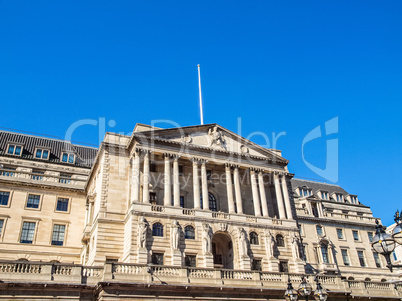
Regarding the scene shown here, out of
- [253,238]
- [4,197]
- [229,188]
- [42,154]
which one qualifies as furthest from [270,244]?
[42,154]

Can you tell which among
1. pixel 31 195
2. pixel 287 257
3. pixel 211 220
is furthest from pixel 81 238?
pixel 287 257

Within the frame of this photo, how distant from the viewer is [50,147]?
6209 centimetres

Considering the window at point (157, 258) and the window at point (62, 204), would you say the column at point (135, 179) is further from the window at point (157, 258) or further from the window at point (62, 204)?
the window at point (62, 204)

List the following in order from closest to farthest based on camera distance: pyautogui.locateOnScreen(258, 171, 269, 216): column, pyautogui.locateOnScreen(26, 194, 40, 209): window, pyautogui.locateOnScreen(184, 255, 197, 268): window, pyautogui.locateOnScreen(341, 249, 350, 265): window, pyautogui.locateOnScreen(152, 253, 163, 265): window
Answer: pyautogui.locateOnScreen(152, 253, 163, 265): window, pyautogui.locateOnScreen(184, 255, 197, 268): window, pyautogui.locateOnScreen(258, 171, 269, 216): column, pyautogui.locateOnScreen(26, 194, 40, 209): window, pyautogui.locateOnScreen(341, 249, 350, 265): window

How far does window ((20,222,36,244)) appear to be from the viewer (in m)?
47.5

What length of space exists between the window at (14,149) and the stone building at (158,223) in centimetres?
18

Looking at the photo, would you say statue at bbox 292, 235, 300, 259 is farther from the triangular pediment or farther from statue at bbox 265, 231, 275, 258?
the triangular pediment

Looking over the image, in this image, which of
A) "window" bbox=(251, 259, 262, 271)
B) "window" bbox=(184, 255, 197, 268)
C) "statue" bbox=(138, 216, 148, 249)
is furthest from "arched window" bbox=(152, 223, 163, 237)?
"window" bbox=(251, 259, 262, 271)

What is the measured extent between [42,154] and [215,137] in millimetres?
27982

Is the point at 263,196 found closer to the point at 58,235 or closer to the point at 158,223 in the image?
the point at 158,223

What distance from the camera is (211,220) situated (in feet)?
141

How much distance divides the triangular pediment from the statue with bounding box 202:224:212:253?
10243mm

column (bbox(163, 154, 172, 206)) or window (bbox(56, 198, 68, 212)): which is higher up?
window (bbox(56, 198, 68, 212))

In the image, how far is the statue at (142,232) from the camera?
3841 centimetres
